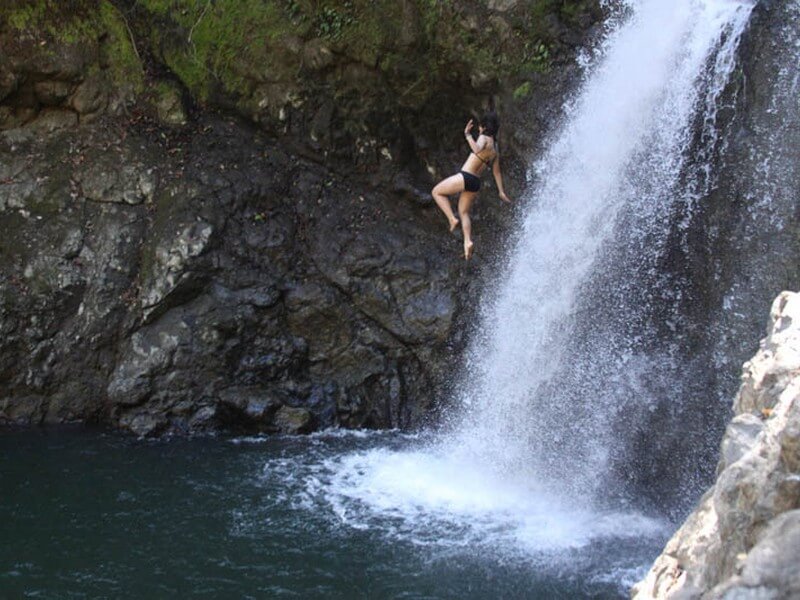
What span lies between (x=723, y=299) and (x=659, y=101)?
2.75 metres

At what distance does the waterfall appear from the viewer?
404 inches

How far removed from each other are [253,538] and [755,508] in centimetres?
607

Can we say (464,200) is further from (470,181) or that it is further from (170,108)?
(170,108)

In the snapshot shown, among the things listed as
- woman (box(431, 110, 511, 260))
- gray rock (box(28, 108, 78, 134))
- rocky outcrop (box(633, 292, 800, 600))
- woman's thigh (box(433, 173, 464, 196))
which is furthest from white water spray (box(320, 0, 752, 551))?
gray rock (box(28, 108, 78, 134))

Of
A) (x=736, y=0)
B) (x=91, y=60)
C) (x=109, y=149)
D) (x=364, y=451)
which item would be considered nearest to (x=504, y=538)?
(x=364, y=451)

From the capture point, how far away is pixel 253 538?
28.6 ft

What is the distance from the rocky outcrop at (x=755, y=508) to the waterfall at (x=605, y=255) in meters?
4.55

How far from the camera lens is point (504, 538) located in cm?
873

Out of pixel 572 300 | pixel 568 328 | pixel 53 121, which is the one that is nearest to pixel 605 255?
pixel 572 300

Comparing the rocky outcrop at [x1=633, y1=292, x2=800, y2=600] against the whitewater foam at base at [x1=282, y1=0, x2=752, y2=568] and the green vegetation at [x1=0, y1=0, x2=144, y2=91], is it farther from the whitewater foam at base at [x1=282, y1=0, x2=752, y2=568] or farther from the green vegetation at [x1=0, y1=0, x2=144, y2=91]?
the green vegetation at [x1=0, y1=0, x2=144, y2=91]

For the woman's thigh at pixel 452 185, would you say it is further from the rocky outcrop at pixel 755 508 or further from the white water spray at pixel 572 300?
the rocky outcrop at pixel 755 508

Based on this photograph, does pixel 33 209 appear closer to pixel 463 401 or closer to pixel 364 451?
pixel 364 451

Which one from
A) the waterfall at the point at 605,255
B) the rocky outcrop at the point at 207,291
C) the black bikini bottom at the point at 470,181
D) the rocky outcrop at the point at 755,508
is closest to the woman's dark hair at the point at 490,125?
the black bikini bottom at the point at 470,181

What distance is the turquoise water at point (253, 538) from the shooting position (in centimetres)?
783
